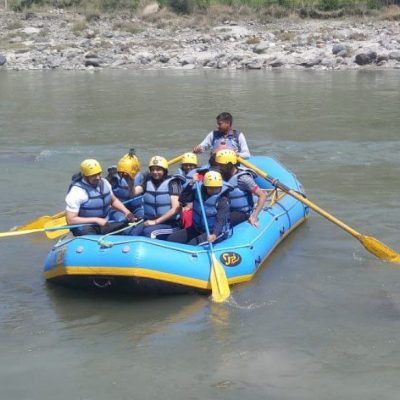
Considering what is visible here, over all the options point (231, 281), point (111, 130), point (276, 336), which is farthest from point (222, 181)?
point (111, 130)

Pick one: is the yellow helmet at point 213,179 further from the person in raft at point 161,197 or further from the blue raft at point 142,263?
the blue raft at point 142,263

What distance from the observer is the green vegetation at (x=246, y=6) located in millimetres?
32250

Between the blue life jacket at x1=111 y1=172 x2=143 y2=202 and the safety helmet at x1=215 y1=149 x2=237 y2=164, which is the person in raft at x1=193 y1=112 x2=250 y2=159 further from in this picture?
the safety helmet at x1=215 y1=149 x2=237 y2=164

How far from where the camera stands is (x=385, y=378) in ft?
15.5

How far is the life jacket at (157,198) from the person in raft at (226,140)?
1671mm

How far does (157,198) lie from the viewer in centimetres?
650

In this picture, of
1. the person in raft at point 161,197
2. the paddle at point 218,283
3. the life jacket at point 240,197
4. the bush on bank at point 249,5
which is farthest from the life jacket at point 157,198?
the bush on bank at point 249,5

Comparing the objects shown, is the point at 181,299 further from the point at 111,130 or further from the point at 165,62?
the point at 165,62

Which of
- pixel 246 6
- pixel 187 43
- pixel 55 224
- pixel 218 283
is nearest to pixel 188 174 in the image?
pixel 55 224

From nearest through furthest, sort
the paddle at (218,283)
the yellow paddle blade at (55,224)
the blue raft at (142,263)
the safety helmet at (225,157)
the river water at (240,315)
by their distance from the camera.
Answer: the river water at (240,315), the blue raft at (142,263), the paddle at (218,283), the safety helmet at (225,157), the yellow paddle blade at (55,224)

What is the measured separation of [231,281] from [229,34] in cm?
2553

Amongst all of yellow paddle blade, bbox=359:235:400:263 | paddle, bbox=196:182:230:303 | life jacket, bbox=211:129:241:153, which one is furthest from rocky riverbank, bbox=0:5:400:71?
paddle, bbox=196:182:230:303

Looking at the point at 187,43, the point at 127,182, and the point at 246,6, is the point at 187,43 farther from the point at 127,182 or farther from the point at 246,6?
the point at 127,182

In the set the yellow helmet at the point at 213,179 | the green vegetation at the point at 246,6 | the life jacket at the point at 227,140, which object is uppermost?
the green vegetation at the point at 246,6
